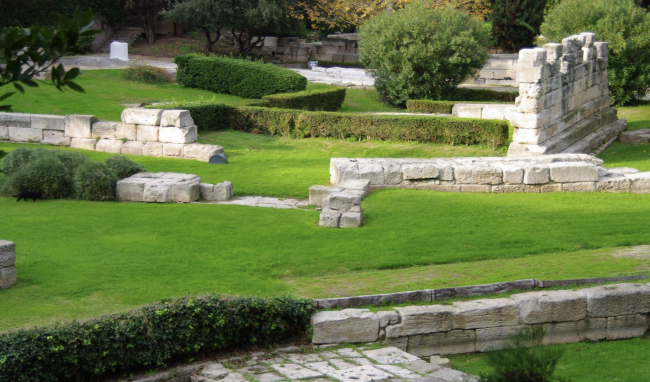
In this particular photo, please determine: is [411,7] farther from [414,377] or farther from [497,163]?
[414,377]

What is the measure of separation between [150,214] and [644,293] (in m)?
7.61

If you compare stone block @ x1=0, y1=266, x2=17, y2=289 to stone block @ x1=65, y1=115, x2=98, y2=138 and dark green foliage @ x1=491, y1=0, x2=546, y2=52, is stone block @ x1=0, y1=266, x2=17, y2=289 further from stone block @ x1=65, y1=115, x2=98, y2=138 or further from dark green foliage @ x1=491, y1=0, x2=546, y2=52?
dark green foliage @ x1=491, y1=0, x2=546, y2=52

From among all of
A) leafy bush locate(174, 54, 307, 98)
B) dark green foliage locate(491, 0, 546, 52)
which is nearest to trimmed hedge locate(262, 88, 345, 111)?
leafy bush locate(174, 54, 307, 98)

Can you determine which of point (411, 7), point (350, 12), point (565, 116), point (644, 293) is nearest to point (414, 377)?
point (644, 293)

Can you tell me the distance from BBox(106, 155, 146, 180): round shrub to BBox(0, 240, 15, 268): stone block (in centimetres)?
484

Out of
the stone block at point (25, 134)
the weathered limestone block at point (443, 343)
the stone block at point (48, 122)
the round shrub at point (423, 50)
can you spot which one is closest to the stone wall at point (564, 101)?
the round shrub at point (423, 50)

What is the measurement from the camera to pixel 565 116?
18.1 metres

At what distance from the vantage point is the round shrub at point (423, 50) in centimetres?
2378

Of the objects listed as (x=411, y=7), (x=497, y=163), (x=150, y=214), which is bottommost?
(x=150, y=214)

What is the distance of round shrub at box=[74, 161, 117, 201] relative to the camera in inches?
496

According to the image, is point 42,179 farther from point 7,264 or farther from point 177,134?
point 7,264

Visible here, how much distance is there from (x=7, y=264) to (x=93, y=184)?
4.59 m

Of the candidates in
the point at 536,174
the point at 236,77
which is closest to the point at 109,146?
the point at 236,77

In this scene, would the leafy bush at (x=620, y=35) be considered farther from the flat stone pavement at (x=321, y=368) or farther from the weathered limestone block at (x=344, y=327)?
the flat stone pavement at (x=321, y=368)
